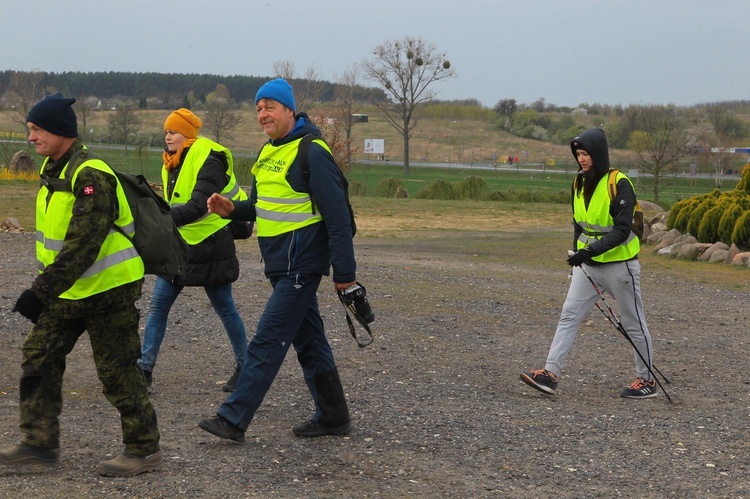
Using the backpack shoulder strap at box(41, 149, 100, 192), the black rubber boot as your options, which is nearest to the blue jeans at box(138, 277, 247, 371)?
the black rubber boot

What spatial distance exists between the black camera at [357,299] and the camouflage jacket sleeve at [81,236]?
1385 mm

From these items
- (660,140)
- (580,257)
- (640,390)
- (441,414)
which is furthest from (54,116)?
(660,140)

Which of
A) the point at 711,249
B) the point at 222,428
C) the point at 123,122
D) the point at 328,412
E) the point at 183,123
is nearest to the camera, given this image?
the point at 222,428

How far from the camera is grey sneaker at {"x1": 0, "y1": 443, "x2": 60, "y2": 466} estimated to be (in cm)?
496

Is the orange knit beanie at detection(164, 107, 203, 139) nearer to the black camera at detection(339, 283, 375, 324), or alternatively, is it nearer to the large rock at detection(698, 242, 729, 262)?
the black camera at detection(339, 283, 375, 324)

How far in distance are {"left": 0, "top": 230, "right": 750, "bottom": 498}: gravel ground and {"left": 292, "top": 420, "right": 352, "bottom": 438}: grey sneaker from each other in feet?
0.23

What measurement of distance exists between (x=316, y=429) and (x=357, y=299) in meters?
0.84

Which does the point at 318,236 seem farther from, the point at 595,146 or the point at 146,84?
the point at 146,84

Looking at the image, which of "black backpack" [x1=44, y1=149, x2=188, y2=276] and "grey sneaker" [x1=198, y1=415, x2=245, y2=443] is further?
"grey sneaker" [x1=198, y1=415, x2=245, y2=443]

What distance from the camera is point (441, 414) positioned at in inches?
254

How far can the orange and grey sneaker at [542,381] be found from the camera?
710 centimetres

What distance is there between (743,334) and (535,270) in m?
5.59

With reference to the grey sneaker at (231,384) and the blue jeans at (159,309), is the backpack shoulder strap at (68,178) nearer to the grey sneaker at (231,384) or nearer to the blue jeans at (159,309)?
the blue jeans at (159,309)

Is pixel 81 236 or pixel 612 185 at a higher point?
pixel 612 185
